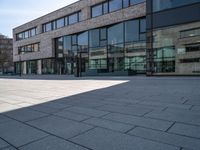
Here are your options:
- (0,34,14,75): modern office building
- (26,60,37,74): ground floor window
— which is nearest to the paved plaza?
(26,60,37,74): ground floor window

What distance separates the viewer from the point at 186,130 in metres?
3.76

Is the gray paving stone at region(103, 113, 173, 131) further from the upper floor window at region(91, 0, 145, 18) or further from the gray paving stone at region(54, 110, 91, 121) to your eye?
the upper floor window at region(91, 0, 145, 18)

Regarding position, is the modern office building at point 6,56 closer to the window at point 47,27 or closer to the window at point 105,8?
the window at point 47,27

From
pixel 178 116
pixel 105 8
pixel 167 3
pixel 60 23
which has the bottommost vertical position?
pixel 178 116

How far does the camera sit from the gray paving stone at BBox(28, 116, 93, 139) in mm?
3799

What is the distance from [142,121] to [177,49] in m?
17.7

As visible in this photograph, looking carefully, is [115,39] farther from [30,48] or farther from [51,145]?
[51,145]

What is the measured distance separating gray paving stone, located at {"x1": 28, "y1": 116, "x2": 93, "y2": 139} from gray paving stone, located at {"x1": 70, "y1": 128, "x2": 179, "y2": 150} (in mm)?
268

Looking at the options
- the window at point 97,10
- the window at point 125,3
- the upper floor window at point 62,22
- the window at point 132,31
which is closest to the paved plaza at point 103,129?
the window at point 132,31

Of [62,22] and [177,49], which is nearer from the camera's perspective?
[177,49]

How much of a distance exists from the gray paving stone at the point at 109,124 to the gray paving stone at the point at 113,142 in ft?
0.83

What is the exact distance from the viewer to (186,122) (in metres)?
4.27

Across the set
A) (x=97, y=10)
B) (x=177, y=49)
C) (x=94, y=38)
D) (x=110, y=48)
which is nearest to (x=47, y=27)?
(x=94, y=38)

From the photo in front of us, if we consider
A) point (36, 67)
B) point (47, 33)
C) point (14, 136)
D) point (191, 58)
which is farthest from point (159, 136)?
point (36, 67)
